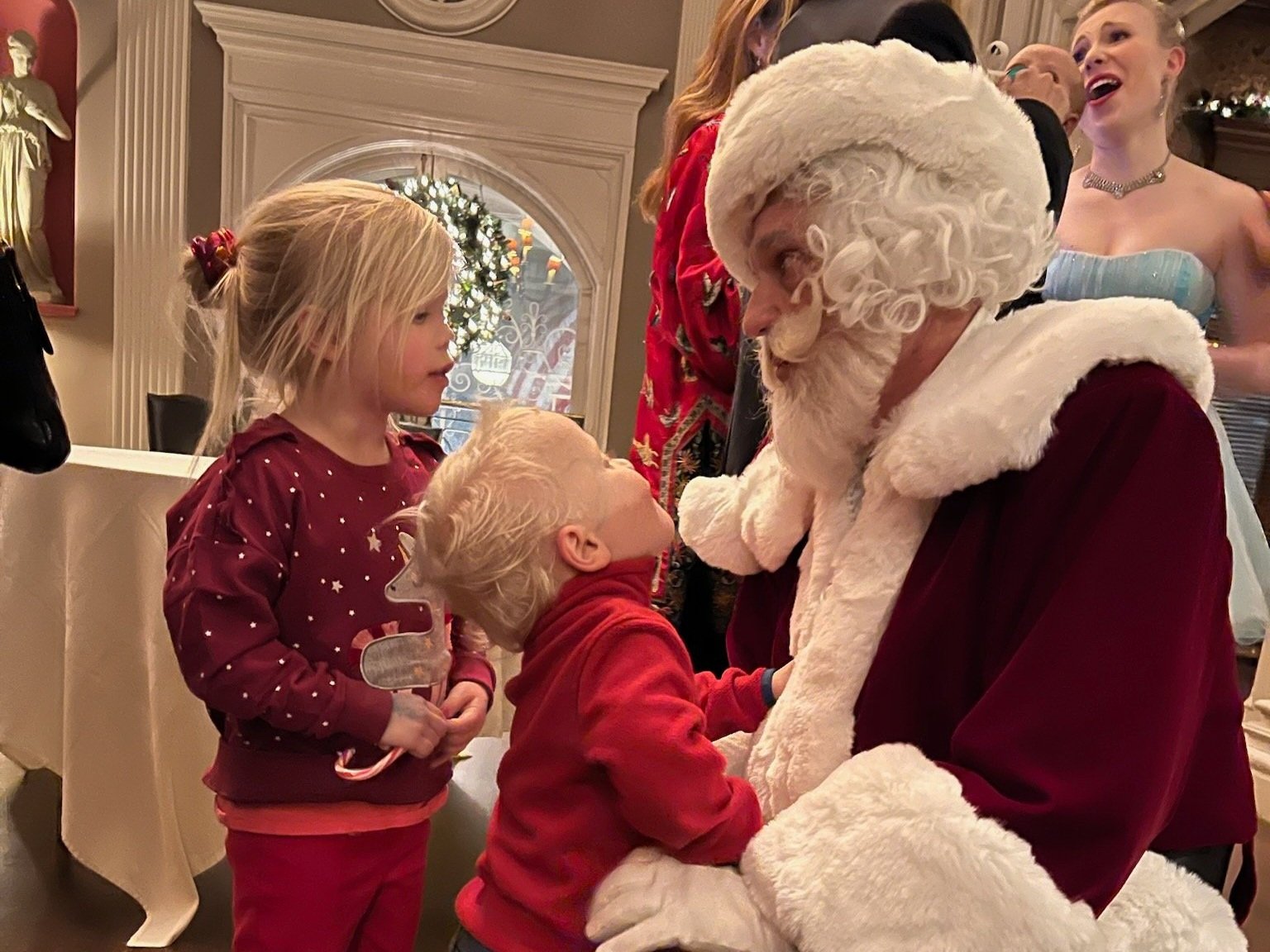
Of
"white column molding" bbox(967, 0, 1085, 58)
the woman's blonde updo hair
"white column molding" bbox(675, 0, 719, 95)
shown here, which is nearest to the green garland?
"white column molding" bbox(967, 0, 1085, 58)

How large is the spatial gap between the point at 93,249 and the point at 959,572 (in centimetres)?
536

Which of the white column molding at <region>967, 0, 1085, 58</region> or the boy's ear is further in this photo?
the white column molding at <region>967, 0, 1085, 58</region>

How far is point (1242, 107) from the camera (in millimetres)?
4781

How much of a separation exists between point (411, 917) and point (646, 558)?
2.22ft

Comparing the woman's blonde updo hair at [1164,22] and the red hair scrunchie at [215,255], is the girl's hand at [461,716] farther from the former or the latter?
the woman's blonde updo hair at [1164,22]

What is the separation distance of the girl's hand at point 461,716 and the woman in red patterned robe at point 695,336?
564 mm

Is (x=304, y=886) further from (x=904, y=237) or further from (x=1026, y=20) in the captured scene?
(x=1026, y=20)

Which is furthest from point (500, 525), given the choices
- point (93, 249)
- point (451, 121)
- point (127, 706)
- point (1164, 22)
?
point (93, 249)

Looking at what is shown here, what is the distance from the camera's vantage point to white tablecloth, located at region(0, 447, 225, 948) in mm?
2000

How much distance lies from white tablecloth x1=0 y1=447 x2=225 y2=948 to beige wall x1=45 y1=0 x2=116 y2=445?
11.2ft

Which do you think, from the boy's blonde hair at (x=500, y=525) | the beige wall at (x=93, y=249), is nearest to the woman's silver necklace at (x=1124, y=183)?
the boy's blonde hair at (x=500, y=525)

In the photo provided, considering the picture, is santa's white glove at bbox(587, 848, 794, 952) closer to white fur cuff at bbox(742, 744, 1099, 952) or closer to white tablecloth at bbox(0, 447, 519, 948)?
white fur cuff at bbox(742, 744, 1099, 952)

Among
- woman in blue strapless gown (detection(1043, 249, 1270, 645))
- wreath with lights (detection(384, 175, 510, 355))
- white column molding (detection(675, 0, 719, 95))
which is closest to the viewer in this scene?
woman in blue strapless gown (detection(1043, 249, 1270, 645))

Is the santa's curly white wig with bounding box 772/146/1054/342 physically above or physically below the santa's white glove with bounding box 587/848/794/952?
above
